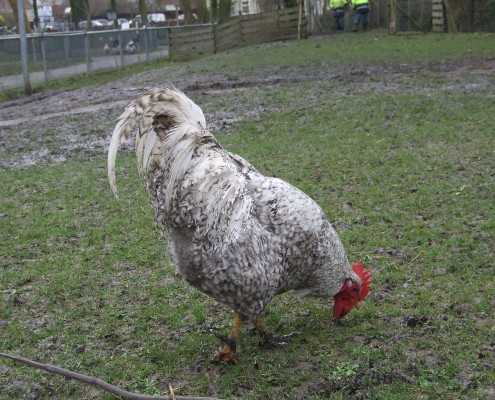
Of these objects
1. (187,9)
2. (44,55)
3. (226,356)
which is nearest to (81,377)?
(226,356)

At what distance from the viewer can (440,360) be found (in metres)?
4.71

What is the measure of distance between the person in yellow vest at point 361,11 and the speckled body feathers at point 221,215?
30647 millimetres

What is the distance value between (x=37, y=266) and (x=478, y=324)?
14.4 ft

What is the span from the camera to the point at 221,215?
4.63m

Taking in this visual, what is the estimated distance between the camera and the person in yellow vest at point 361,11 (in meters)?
33.7

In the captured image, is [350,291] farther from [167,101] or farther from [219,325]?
[167,101]

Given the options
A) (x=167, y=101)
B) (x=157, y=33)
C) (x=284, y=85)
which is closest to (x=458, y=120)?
(x=284, y=85)

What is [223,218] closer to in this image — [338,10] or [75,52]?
[75,52]

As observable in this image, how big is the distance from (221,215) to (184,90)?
13.6 meters

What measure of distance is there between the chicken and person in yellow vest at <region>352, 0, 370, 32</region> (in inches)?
1205

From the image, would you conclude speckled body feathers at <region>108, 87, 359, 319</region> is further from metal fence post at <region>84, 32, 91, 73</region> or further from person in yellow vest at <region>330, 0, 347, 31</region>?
person in yellow vest at <region>330, 0, 347, 31</region>

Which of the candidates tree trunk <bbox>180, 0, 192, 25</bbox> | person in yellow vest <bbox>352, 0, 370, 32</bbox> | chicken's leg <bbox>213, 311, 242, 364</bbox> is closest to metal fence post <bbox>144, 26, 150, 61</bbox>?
person in yellow vest <bbox>352, 0, 370, 32</bbox>

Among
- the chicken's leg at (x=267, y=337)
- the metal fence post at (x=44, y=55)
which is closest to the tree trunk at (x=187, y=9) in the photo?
the metal fence post at (x=44, y=55)

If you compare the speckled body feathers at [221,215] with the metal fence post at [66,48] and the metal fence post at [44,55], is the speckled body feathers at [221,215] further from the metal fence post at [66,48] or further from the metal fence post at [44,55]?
the metal fence post at [66,48]
